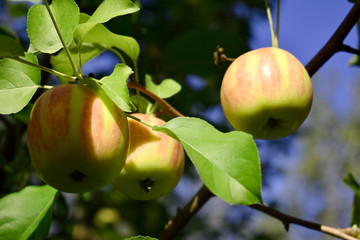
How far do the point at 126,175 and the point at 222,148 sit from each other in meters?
0.25

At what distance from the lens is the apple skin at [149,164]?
0.72 metres

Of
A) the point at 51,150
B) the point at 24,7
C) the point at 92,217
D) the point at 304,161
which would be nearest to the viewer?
the point at 51,150

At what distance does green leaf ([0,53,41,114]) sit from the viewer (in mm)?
638

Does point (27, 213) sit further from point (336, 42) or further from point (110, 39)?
point (336, 42)

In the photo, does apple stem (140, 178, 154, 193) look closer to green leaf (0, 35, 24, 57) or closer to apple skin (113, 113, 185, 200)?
apple skin (113, 113, 185, 200)

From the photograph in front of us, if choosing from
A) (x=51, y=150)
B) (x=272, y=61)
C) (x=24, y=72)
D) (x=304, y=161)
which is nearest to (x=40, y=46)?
(x=24, y=72)

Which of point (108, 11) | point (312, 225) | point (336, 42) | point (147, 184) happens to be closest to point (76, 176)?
point (147, 184)

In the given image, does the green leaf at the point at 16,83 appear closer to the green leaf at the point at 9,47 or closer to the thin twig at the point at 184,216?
the green leaf at the point at 9,47

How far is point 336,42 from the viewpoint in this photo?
843 mm

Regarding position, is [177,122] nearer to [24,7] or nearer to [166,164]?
[166,164]

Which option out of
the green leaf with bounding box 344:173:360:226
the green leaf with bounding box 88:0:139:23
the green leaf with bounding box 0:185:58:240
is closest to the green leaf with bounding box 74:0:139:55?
the green leaf with bounding box 88:0:139:23

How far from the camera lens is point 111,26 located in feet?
3.69

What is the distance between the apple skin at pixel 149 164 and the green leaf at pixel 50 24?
214 millimetres

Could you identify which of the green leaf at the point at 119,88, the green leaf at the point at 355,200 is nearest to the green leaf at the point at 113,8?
the green leaf at the point at 119,88
